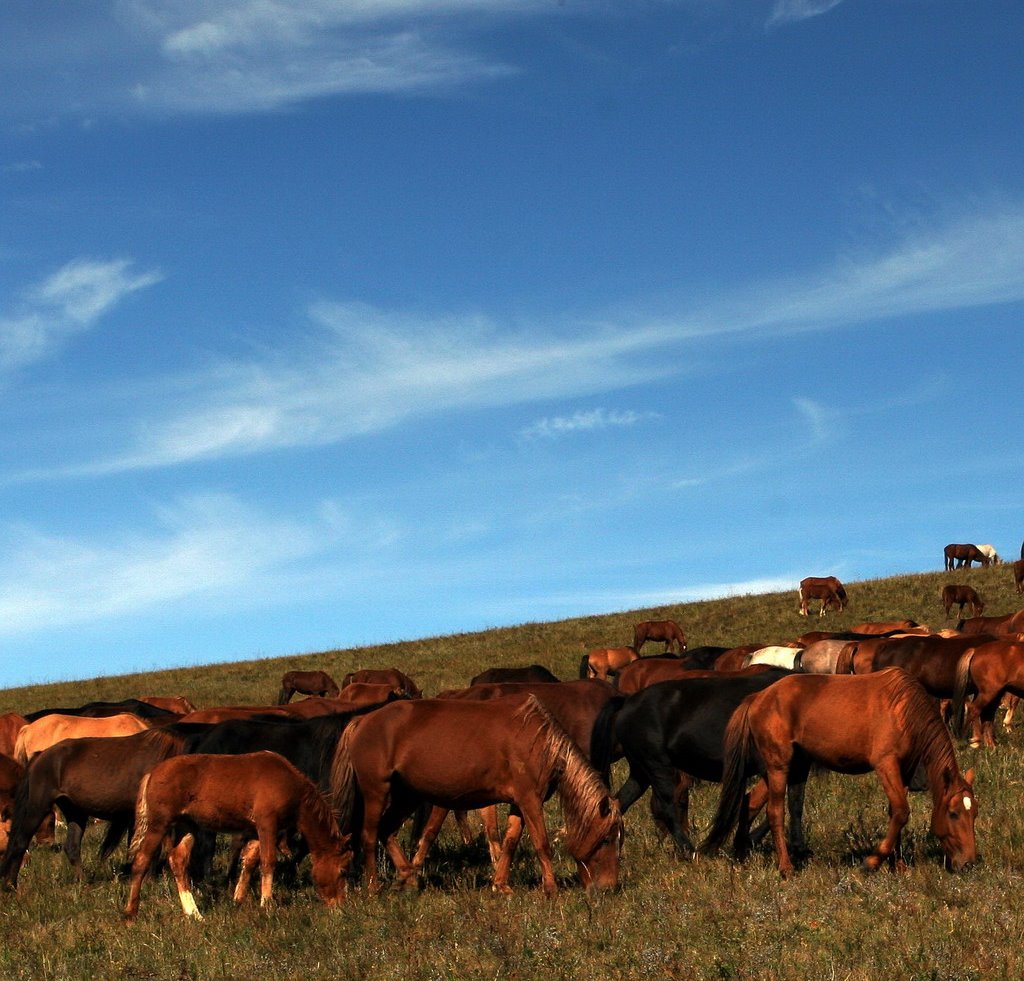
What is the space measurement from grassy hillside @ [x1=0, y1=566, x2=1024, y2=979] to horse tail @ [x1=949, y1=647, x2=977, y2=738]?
11.4 ft

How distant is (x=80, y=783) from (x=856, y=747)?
834cm

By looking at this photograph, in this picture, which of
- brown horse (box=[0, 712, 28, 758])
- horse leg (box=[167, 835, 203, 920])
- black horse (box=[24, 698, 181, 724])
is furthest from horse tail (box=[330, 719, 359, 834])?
brown horse (box=[0, 712, 28, 758])

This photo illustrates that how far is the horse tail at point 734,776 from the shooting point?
12148 mm

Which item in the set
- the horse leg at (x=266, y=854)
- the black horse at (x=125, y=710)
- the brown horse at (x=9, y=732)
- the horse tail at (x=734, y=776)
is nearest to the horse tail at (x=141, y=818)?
the horse leg at (x=266, y=854)

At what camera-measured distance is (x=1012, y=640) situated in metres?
19.5

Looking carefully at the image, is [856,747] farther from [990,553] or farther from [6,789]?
[990,553]

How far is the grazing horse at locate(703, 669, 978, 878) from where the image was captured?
36.5ft

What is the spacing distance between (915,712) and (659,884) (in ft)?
9.52

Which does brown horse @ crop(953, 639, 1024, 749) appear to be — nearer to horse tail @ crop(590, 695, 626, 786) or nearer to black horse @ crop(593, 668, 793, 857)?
black horse @ crop(593, 668, 793, 857)

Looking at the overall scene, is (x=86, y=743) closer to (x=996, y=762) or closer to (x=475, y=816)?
(x=475, y=816)

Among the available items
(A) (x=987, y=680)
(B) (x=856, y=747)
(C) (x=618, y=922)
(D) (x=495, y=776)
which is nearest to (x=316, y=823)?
(D) (x=495, y=776)

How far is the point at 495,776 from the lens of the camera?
11797 millimetres

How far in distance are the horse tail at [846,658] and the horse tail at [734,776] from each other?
9840 mm

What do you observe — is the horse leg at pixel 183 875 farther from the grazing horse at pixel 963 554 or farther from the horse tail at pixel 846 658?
the grazing horse at pixel 963 554
